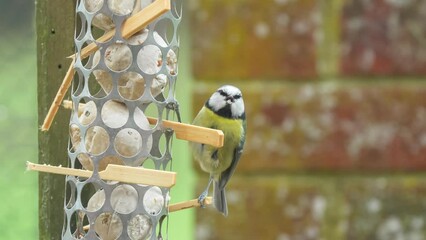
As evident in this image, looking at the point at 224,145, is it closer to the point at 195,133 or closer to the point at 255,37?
the point at 255,37

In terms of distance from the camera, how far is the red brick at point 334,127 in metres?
1.29

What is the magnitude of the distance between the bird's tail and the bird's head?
9 centimetres

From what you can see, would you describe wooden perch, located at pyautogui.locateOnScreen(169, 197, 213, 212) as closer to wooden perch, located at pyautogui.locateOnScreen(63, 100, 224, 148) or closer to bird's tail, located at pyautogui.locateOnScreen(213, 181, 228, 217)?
wooden perch, located at pyautogui.locateOnScreen(63, 100, 224, 148)

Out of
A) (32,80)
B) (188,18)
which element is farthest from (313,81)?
(32,80)

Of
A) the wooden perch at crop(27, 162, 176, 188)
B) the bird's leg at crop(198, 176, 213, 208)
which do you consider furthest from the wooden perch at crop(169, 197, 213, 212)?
the wooden perch at crop(27, 162, 176, 188)

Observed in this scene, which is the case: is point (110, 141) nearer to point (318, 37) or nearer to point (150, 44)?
point (150, 44)

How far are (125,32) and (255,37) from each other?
329 mm

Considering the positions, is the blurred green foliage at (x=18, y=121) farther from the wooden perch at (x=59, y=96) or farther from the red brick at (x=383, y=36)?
the red brick at (x=383, y=36)

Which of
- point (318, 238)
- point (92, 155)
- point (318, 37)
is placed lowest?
point (318, 238)

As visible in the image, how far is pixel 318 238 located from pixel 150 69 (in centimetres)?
39

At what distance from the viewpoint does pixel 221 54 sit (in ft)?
4.14

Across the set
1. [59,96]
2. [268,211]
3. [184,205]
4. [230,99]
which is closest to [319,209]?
[268,211]

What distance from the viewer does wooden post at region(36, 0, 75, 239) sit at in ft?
3.65

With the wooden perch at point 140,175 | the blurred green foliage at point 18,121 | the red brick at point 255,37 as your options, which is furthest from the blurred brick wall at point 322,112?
the wooden perch at point 140,175
